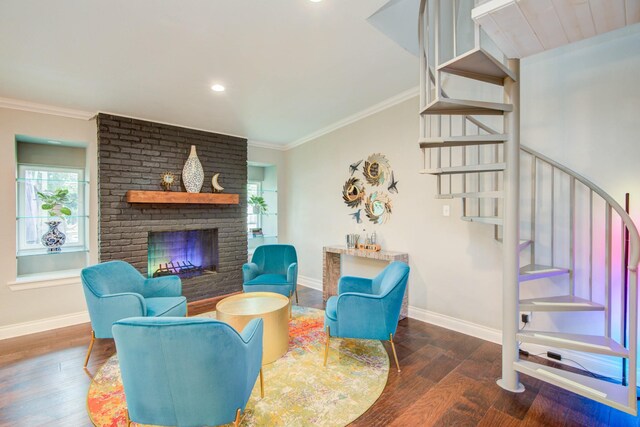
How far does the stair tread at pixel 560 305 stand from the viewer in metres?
2.11

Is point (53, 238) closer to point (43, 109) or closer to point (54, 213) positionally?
point (54, 213)

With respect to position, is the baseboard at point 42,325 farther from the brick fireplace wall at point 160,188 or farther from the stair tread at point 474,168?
the stair tread at point 474,168

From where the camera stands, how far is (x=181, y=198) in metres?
3.89

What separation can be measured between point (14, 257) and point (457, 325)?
4.78 metres

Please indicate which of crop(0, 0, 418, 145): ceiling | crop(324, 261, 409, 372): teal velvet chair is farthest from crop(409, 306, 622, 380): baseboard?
crop(0, 0, 418, 145): ceiling

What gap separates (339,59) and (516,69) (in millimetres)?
1385

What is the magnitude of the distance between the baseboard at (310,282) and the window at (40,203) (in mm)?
3110

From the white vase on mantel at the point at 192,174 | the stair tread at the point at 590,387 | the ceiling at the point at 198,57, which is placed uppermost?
the ceiling at the point at 198,57

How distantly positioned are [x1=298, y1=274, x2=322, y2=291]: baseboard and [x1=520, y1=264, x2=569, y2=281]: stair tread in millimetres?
3042

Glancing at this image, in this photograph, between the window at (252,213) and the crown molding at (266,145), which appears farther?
the window at (252,213)

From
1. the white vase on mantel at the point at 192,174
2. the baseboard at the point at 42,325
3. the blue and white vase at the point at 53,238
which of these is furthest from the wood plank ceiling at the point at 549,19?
the baseboard at the point at 42,325

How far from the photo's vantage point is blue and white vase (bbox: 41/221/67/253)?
339 cm

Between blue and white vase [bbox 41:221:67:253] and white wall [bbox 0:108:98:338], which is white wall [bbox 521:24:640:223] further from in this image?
blue and white vase [bbox 41:221:67:253]

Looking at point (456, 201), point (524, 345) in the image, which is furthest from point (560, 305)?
point (456, 201)
